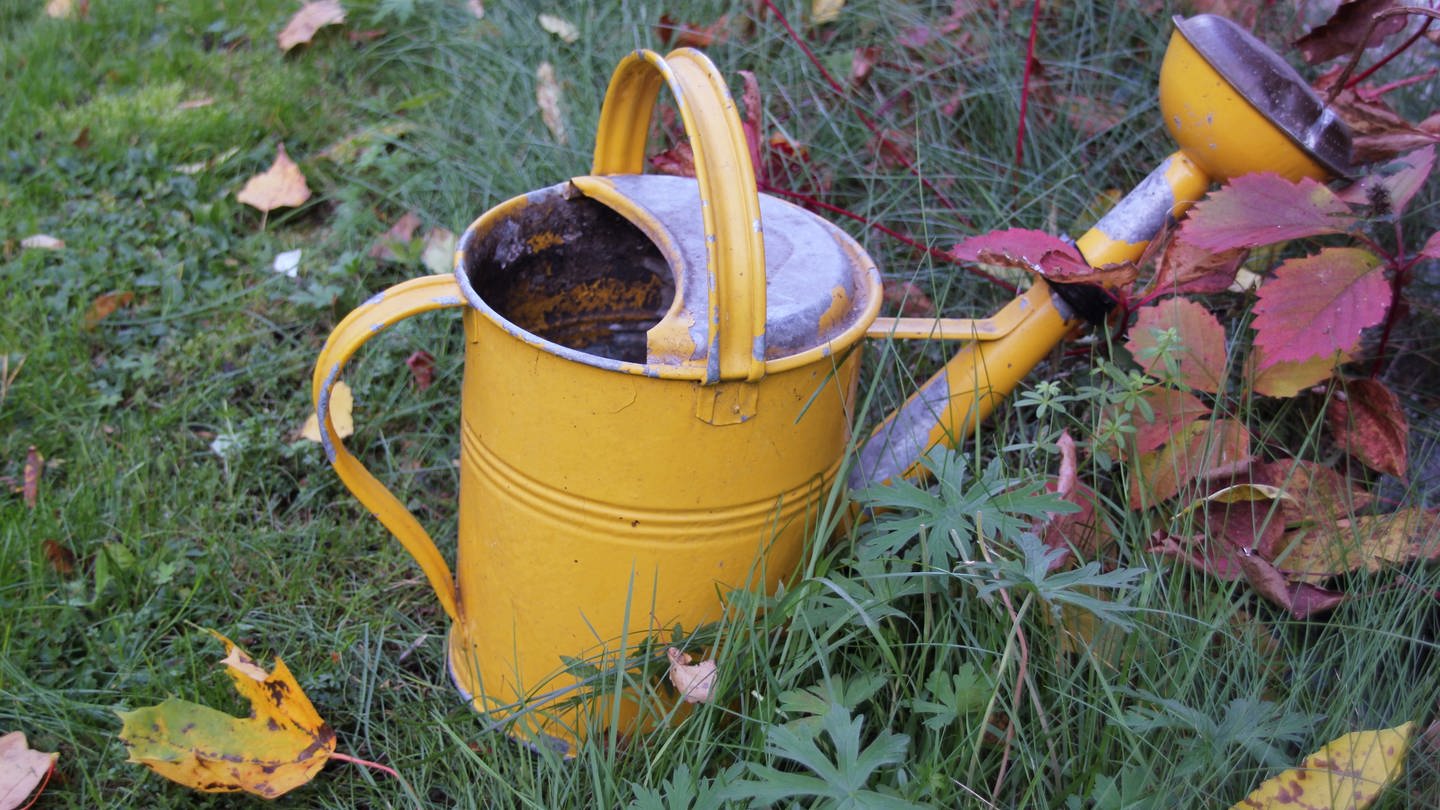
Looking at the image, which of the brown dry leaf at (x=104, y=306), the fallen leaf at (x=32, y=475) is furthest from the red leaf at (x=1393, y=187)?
the brown dry leaf at (x=104, y=306)

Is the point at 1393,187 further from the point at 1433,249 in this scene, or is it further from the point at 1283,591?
the point at 1283,591

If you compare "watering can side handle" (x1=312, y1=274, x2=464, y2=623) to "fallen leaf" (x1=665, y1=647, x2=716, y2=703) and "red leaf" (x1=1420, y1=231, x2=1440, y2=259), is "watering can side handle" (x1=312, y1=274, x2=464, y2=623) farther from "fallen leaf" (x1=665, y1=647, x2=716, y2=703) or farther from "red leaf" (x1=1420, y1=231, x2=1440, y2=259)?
"red leaf" (x1=1420, y1=231, x2=1440, y2=259)

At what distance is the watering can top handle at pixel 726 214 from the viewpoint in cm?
112

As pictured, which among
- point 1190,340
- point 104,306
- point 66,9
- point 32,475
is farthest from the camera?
point 66,9

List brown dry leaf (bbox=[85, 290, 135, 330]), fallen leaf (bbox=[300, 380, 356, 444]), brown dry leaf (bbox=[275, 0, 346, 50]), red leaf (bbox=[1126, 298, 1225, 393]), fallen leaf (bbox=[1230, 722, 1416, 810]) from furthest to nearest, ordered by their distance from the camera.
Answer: brown dry leaf (bbox=[275, 0, 346, 50]) < brown dry leaf (bbox=[85, 290, 135, 330]) < fallen leaf (bbox=[300, 380, 356, 444]) < red leaf (bbox=[1126, 298, 1225, 393]) < fallen leaf (bbox=[1230, 722, 1416, 810])

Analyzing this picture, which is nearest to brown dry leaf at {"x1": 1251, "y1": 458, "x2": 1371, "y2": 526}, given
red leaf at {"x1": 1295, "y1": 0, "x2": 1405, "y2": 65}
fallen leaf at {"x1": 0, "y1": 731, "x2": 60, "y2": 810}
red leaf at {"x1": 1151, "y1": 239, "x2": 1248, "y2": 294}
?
red leaf at {"x1": 1151, "y1": 239, "x2": 1248, "y2": 294}

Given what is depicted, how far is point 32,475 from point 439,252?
784mm

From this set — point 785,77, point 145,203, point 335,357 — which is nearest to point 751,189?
point 335,357

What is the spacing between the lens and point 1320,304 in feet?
4.53

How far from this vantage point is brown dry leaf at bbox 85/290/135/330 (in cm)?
216

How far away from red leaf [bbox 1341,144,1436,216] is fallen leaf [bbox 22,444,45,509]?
6.39 feet

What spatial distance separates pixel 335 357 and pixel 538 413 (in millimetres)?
246

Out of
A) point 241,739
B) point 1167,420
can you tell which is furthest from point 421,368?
point 1167,420

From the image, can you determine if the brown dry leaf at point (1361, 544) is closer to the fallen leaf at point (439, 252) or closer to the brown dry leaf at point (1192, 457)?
the brown dry leaf at point (1192, 457)
